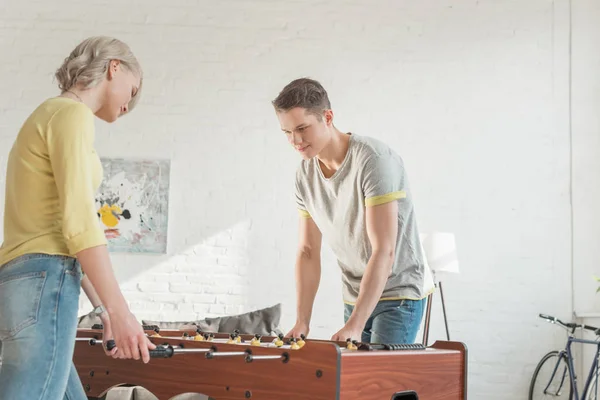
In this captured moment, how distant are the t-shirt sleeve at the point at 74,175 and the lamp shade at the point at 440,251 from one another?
363 centimetres

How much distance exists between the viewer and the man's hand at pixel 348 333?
2439 millimetres

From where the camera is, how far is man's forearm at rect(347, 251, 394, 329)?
2.53 meters

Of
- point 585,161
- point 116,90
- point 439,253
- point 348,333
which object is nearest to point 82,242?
point 116,90

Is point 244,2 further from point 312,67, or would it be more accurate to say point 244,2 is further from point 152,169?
point 152,169

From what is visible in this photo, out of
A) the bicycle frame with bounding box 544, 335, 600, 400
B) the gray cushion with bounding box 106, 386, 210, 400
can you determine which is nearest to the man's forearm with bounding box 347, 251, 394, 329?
the gray cushion with bounding box 106, 386, 210, 400

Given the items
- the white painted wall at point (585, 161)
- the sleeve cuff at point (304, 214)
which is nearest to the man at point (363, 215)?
the sleeve cuff at point (304, 214)

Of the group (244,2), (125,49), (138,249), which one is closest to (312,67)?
(244,2)

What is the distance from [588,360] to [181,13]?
3760mm

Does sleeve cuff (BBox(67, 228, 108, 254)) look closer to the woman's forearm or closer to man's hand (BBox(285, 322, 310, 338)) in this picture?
the woman's forearm

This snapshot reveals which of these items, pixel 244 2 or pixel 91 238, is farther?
pixel 244 2

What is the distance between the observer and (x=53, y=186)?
1.77 metres

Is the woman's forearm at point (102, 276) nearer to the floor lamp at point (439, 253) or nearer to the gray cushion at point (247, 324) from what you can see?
the gray cushion at point (247, 324)

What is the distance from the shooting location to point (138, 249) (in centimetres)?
557

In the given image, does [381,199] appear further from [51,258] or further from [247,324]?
[247,324]
